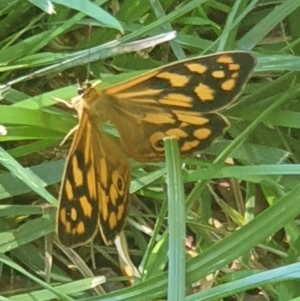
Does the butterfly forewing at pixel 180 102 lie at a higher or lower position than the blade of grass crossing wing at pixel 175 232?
higher

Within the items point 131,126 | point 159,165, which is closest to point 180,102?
point 131,126

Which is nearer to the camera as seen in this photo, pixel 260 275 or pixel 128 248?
pixel 260 275

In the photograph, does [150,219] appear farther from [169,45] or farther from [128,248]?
[169,45]

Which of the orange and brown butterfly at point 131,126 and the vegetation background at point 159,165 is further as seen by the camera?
the vegetation background at point 159,165

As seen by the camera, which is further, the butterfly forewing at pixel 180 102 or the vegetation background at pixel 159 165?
the vegetation background at pixel 159 165

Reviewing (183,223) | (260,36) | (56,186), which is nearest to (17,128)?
(56,186)
